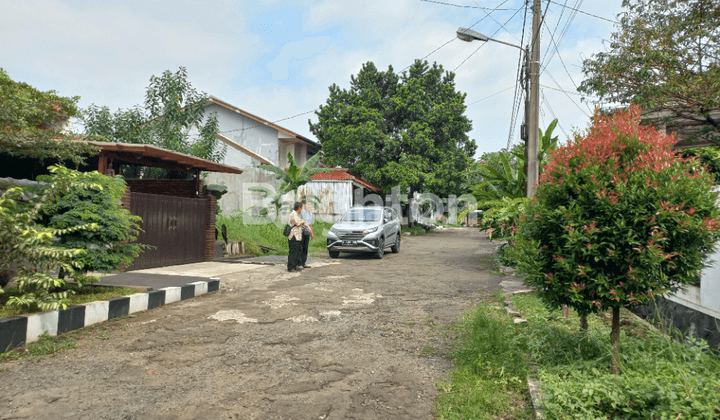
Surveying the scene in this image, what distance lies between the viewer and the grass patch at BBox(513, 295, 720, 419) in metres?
2.69

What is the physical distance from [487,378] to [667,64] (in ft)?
28.4

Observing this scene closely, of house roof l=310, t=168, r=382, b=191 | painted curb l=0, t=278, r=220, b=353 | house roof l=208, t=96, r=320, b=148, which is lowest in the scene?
painted curb l=0, t=278, r=220, b=353

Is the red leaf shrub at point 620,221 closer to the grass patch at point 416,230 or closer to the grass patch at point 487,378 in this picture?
the grass patch at point 487,378

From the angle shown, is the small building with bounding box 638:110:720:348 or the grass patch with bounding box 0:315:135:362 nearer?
the grass patch with bounding box 0:315:135:362

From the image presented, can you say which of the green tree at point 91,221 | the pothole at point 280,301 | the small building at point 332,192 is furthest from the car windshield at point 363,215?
the small building at point 332,192

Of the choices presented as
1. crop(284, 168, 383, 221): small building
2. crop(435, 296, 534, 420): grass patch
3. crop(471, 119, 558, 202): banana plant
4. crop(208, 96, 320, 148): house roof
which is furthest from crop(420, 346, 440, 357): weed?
crop(208, 96, 320, 148): house roof

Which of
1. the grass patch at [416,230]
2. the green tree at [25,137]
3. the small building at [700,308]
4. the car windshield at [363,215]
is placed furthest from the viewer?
the grass patch at [416,230]

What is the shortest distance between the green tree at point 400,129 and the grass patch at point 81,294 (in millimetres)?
21467

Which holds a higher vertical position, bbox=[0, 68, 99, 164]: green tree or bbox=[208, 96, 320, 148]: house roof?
bbox=[208, 96, 320, 148]: house roof

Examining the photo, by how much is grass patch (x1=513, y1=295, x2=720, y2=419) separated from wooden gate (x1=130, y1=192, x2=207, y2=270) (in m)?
8.19

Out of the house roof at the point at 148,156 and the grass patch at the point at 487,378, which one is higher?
the house roof at the point at 148,156

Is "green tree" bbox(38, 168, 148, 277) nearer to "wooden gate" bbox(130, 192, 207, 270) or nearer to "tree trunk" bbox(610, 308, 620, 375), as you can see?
"wooden gate" bbox(130, 192, 207, 270)

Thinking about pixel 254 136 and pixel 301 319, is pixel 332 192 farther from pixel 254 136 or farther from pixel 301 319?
pixel 301 319

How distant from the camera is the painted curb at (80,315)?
4375 millimetres
